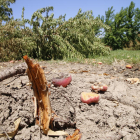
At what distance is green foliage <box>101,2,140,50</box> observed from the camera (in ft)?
75.7

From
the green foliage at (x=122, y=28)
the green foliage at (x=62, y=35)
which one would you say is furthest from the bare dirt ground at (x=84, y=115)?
the green foliage at (x=122, y=28)

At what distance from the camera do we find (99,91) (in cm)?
199

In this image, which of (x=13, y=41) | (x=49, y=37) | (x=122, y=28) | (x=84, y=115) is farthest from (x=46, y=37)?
(x=122, y=28)

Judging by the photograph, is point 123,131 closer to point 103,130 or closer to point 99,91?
point 103,130

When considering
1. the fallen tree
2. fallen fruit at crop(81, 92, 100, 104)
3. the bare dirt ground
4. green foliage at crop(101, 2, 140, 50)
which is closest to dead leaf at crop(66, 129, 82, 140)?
the bare dirt ground

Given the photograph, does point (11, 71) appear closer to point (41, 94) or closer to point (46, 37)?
point (41, 94)

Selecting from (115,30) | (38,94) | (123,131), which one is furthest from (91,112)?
(115,30)

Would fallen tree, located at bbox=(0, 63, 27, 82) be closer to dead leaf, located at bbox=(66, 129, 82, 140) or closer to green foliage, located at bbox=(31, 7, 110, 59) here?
dead leaf, located at bbox=(66, 129, 82, 140)

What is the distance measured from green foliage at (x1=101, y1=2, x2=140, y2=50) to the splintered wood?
22984 millimetres

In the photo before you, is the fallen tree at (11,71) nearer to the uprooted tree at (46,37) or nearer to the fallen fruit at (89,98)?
the fallen fruit at (89,98)

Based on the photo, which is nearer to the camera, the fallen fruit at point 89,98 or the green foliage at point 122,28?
the fallen fruit at point 89,98

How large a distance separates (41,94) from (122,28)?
25.1m

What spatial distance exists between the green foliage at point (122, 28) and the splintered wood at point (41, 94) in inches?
905

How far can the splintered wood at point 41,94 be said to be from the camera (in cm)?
113
